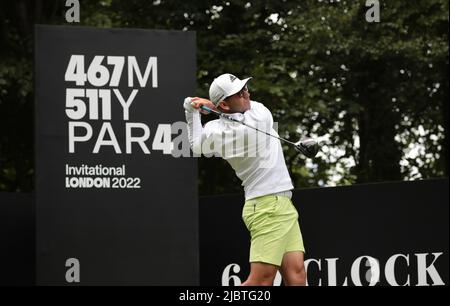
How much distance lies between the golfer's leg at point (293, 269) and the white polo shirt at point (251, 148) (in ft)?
1.40

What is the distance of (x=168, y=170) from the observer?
10.5 metres

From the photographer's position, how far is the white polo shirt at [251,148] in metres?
7.25

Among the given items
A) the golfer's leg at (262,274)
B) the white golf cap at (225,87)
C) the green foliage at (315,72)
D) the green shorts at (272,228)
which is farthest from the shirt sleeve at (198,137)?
the green foliage at (315,72)

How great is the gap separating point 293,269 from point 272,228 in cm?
29

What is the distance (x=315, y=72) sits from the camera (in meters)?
16.9

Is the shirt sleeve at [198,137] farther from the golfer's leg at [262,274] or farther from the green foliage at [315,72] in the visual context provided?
the green foliage at [315,72]

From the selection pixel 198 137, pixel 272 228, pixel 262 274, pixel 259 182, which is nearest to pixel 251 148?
pixel 259 182

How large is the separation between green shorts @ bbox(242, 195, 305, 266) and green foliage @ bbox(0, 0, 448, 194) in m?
8.03

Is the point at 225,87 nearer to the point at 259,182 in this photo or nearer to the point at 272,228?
the point at 259,182

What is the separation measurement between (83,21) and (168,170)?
6.09 metres

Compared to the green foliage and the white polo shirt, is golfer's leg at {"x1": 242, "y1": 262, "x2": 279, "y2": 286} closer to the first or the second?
the white polo shirt
